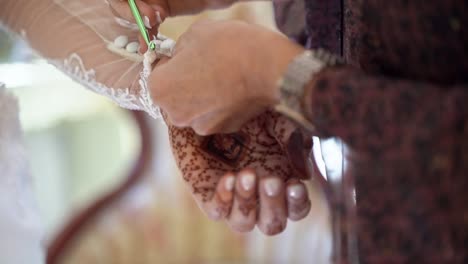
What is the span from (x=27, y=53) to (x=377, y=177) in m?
0.54

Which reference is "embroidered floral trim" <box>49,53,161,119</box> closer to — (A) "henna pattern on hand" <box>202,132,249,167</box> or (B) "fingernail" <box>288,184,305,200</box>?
(A) "henna pattern on hand" <box>202,132,249,167</box>

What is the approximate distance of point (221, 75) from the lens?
39cm

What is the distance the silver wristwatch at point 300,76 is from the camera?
34 cm

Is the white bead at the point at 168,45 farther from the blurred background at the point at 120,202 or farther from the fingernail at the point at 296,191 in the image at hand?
the blurred background at the point at 120,202

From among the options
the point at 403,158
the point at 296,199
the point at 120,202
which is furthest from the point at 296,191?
the point at 120,202

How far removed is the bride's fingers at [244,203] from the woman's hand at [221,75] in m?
0.06

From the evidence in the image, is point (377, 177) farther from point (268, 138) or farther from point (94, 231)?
point (94, 231)

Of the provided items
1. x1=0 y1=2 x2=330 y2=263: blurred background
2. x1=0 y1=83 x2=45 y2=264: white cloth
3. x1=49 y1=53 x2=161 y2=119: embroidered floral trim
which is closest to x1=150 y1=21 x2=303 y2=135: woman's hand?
x1=49 y1=53 x2=161 y2=119: embroidered floral trim

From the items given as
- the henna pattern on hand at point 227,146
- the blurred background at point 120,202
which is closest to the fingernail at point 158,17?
the henna pattern on hand at point 227,146

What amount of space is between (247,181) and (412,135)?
0.42 feet

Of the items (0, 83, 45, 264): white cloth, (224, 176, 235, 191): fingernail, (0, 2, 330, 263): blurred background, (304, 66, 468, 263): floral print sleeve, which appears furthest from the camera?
(0, 2, 330, 263): blurred background

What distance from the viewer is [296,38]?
58 cm

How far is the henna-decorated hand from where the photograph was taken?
0.40m

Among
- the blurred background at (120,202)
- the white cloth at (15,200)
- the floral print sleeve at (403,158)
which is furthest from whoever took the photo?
the blurred background at (120,202)
